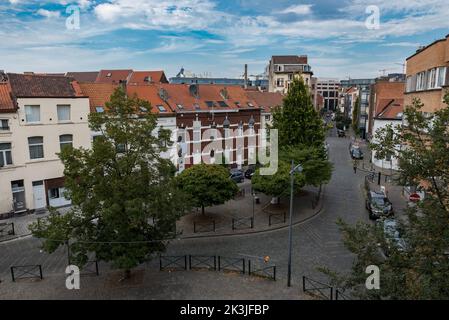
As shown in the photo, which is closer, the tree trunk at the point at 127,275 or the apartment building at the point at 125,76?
the tree trunk at the point at 127,275

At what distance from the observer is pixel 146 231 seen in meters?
16.2

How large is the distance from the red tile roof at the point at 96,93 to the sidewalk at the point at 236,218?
8.92 metres

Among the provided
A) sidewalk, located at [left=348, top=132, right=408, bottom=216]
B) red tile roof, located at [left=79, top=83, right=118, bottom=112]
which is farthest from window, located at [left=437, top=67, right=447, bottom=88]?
red tile roof, located at [left=79, top=83, right=118, bottom=112]

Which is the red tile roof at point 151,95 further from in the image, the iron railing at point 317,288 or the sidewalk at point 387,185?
the iron railing at point 317,288

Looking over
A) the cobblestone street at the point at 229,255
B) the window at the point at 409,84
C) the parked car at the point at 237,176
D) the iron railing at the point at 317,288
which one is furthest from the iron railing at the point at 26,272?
the window at the point at 409,84

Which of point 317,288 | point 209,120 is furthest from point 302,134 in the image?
point 317,288

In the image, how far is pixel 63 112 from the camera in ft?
88.8

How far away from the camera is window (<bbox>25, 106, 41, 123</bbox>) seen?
83.4 ft

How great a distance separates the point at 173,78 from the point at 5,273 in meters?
78.4

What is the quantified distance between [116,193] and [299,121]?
17832 millimetres

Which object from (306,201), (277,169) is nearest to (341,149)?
(306,201)

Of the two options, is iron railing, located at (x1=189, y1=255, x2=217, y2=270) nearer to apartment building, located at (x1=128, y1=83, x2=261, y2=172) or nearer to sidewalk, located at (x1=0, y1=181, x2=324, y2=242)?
sidewalk, located at (x1=0, y1=181, x2=324, y2=242)

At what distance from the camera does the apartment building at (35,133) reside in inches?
984

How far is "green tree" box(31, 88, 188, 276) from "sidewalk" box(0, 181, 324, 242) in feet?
19.0
